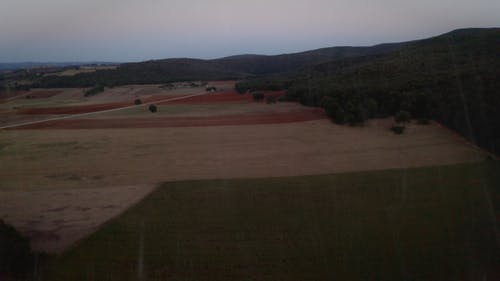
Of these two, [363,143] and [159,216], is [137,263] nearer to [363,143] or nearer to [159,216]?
[159,216]

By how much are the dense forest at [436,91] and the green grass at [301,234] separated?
227 inches

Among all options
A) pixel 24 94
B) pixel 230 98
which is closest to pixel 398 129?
pixel 230 98

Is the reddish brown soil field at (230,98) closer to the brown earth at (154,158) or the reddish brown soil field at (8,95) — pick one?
the brown earth at (154,158)

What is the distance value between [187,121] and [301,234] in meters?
20.4

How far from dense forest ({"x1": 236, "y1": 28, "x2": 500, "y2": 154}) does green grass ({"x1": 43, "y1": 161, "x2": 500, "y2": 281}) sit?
18.9ft

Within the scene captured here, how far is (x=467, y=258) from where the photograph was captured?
8094 millimetres

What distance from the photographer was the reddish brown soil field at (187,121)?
87.5 ft

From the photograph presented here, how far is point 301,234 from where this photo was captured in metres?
9.36

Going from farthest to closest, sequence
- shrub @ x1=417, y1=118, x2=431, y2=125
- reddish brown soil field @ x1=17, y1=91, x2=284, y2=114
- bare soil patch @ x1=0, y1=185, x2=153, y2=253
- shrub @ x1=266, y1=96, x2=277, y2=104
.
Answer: shrub @ x1=266, y1=96, x2=277, y2=104 < reddish brown soil field @ x1=17, y1=91, x2=284, y2=114 < shrub @ x1=417, y1=118, x2=431, y2=125 < bare soil patch @ x1=0, y1=185, x2=153, y2=253

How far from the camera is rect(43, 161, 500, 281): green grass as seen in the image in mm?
7812

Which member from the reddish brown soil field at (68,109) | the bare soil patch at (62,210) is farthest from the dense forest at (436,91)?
the reddish brown soil field at (68,109)

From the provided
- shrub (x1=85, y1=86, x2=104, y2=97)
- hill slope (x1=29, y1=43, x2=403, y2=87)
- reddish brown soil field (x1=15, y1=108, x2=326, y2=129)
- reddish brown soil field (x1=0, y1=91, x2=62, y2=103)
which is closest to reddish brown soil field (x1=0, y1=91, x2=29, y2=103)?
reddish brown soil field (x1=0, y1=91, x2=62, y2=103)

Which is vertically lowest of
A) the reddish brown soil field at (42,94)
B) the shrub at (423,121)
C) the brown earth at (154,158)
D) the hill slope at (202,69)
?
the brown earth at (154,158)

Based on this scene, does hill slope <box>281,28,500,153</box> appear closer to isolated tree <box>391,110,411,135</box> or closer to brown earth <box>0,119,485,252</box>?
brown earth <box>0,119,485,252</box>
